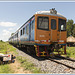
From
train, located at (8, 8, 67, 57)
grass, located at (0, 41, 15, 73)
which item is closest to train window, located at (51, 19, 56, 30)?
train, located at (8, 8, 67, 57)

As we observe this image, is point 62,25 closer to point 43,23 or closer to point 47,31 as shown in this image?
point 47,31

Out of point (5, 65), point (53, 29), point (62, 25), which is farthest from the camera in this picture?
point (62, 25)

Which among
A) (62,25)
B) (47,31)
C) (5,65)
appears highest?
(62,25)

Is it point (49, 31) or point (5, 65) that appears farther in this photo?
point (49, 31)

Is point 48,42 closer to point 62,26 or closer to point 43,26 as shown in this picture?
point 43,26

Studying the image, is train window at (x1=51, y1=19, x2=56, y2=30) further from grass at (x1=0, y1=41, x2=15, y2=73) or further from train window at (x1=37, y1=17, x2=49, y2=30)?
grass at (x1=0, y1=41, x2=15, y2=73)

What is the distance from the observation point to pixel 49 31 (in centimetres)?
764

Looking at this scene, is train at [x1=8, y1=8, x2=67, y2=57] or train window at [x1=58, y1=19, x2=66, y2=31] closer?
train at [x1=8, y1=8, x2=67, y2=57]

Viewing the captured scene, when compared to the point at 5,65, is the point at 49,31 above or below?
above

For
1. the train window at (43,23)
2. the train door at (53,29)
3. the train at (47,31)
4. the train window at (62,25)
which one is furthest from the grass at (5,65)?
the train window at (62,25)

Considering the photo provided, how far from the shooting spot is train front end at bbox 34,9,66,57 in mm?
7320

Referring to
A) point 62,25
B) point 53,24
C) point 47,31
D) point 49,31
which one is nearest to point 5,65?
point 47,31

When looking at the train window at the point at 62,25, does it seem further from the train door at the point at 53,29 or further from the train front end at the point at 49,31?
the train door at the point at 53,29

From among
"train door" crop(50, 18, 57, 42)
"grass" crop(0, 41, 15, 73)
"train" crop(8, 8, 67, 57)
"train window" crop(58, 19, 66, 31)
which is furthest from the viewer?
"train window" crop(58, 19, 66, 31)
